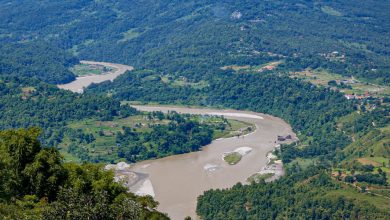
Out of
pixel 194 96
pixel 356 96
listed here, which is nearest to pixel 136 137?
pixel 194 96

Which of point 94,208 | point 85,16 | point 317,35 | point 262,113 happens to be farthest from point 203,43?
point 94,208

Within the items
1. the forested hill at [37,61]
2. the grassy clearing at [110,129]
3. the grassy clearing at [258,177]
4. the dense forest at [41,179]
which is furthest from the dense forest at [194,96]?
the grassy clearing at [258,177]

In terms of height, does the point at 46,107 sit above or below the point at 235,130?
above

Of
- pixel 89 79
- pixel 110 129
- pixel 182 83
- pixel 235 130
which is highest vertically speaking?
pixel 110 129

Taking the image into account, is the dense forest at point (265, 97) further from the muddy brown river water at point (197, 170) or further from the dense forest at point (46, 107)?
the dense forest at point (46, 107)

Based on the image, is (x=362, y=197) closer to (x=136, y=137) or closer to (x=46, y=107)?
(x=136, y=137)

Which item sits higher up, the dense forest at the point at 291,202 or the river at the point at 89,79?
the dense forest at the point at 291,202
